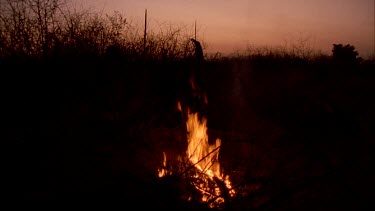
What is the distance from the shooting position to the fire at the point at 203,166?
12.2 feet

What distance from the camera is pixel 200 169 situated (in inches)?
166

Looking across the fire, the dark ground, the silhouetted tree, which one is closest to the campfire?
the fire

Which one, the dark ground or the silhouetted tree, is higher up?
the silhouetted tree

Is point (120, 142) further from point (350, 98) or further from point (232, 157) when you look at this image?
point (350, 98)

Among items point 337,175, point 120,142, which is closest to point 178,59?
point 120,142

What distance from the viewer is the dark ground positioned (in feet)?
12.0

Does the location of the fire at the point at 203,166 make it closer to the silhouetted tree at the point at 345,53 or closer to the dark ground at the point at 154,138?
the dark ground at the point at 154,138

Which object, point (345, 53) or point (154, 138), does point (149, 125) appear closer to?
point (154, 138)

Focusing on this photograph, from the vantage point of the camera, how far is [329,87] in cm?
1016

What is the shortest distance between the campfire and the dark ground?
0.50ft

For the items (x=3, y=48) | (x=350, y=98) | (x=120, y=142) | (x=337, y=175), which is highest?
(x=3, y=48)

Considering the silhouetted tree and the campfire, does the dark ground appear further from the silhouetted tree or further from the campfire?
the silhouetted tree

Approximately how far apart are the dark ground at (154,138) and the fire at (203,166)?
162 millimetres

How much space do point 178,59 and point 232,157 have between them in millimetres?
5897
